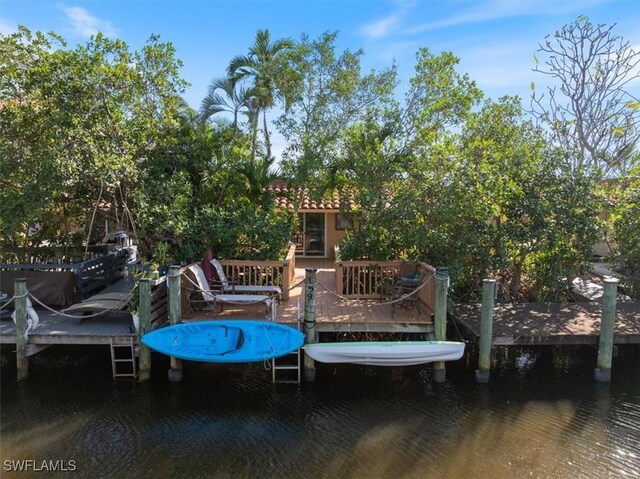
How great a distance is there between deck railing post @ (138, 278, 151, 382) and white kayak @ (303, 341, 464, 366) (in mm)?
2725

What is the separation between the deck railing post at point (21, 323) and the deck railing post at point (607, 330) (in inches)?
383

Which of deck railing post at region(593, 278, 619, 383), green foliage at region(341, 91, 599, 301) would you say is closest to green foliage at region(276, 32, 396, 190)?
green foliage at region(341, 91, 599, 301)

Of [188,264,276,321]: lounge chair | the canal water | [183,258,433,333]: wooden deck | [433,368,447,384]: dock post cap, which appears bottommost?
the canal water

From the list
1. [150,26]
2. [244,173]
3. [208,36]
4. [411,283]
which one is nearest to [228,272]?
[244,173]

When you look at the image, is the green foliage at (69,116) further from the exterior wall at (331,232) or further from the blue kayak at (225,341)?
the exterior wall at (331,232)

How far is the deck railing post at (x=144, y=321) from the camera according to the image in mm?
6887

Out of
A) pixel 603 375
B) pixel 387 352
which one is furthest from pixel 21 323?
pixel 603 375

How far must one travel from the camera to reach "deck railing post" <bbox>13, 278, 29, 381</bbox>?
22.7 feet

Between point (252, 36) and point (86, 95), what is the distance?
25.7 ft

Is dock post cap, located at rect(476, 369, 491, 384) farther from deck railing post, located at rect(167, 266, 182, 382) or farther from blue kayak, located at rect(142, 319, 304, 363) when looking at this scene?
deck railing post, located at rect(167, 266, 182, 382)

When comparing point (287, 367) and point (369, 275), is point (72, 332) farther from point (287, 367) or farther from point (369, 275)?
point (369, 275)

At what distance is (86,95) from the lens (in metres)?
8.26

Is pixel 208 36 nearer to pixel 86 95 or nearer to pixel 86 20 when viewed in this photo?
pixel 86 20

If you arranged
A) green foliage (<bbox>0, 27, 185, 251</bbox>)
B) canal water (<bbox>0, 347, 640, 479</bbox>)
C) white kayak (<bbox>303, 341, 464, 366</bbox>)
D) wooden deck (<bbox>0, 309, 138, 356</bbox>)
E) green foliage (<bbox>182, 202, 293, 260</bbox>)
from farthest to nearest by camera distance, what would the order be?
green foliage (<bbox>182, 202, 293, 260</bbox>) < green foliage (<bbox>0, 27, 185, 251</bbox>) < wooden deck (<bbox>0, 309, 138, 356</bbox>) < white kayak (<bbox>303, 341, 464, 366</bbox>) < canal water (<bbox>0, 347, 640, 479</bbox>)
